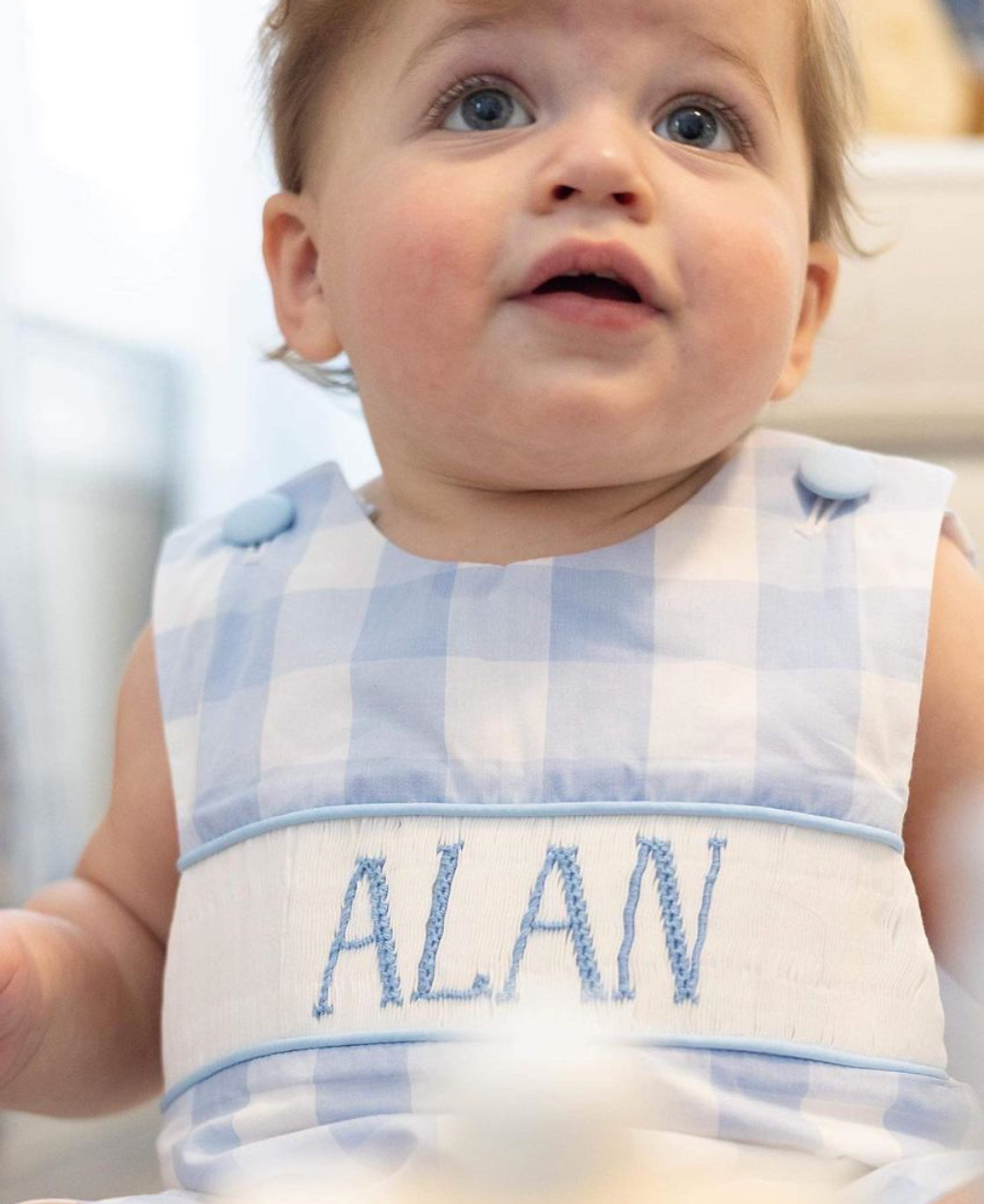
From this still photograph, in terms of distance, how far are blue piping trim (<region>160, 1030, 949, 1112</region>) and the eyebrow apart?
15.6 inches

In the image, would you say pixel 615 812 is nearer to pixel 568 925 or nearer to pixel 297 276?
pixel 568 925

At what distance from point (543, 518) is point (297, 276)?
0.67 feet

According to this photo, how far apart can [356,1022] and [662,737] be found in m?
0.17

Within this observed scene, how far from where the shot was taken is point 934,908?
2.35 ft

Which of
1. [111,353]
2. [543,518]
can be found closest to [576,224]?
[543,518]

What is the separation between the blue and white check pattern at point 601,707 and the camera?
0.61 m

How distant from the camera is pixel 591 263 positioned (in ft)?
2.10

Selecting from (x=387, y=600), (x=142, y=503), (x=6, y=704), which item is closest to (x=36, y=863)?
(x=6, y=704)

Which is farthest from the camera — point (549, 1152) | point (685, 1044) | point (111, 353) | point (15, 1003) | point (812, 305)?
point (111, 353)

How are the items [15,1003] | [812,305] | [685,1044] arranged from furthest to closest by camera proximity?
[812,305] → [15,1003] → [685,1044]

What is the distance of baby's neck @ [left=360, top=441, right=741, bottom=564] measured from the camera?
73cm

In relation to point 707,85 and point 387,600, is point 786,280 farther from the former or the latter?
point 387,600

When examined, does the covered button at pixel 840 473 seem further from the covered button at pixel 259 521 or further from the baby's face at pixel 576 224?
the covered button at pixel 259 521

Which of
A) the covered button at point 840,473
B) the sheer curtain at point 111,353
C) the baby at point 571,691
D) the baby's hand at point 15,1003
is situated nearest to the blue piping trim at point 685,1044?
the baby at point 571,691
